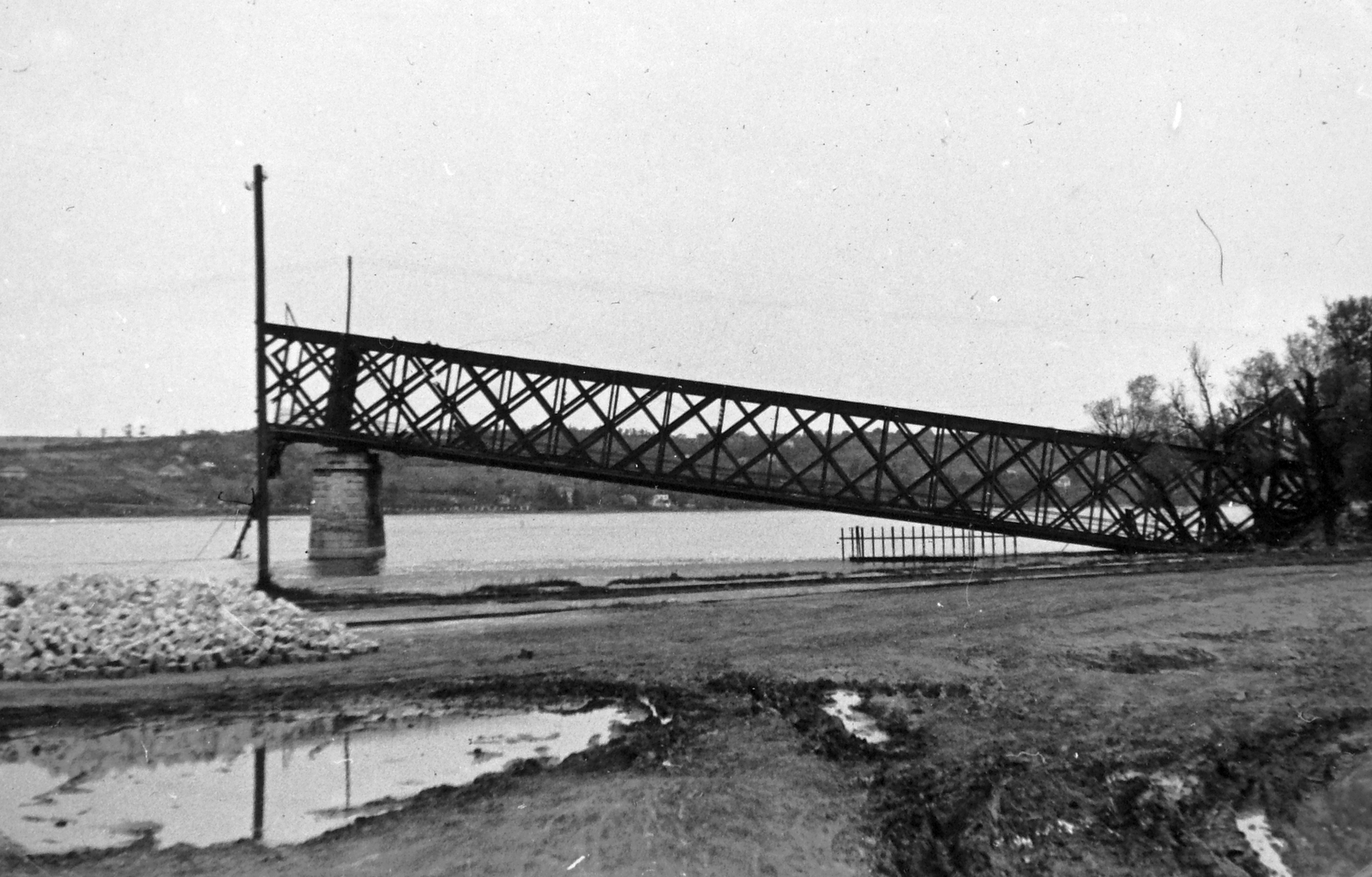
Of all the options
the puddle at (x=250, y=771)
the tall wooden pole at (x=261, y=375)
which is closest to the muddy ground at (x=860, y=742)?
the puddle at (x=250, y=771)

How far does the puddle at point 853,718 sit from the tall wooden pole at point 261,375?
20128mm

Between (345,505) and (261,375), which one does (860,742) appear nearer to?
(261,375)

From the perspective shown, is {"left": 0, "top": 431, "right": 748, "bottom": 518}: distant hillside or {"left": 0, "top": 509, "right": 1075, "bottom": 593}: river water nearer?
{"left": 0, "top": 509, "right": 1075, "bottom": 593}: river water

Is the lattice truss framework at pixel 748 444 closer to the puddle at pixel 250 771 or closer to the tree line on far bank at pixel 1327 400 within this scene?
the tree line on far bank at pixel 1327 400

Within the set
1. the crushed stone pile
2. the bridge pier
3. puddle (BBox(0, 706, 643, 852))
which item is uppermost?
the bridge pier

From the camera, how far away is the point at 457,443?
1727 inches

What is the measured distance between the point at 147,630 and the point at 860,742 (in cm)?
1050

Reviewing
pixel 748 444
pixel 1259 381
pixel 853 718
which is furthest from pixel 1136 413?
pixel 853 718

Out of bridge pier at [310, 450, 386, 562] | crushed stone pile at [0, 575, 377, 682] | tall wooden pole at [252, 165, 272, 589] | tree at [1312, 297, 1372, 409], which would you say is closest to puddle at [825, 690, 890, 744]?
crushed stone pile at [0, 575, 377, 682]

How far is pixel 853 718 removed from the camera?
34.1ft

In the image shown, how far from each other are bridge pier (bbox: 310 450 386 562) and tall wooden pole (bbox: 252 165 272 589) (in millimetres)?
19185

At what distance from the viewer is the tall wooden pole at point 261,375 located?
27.8m

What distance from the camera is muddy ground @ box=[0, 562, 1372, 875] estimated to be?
6656mm

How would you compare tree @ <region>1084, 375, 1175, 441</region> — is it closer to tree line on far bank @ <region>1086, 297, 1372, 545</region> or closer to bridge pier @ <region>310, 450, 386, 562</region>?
tree line on far bank @ <region>1086, 297, 1372, 545</region>
